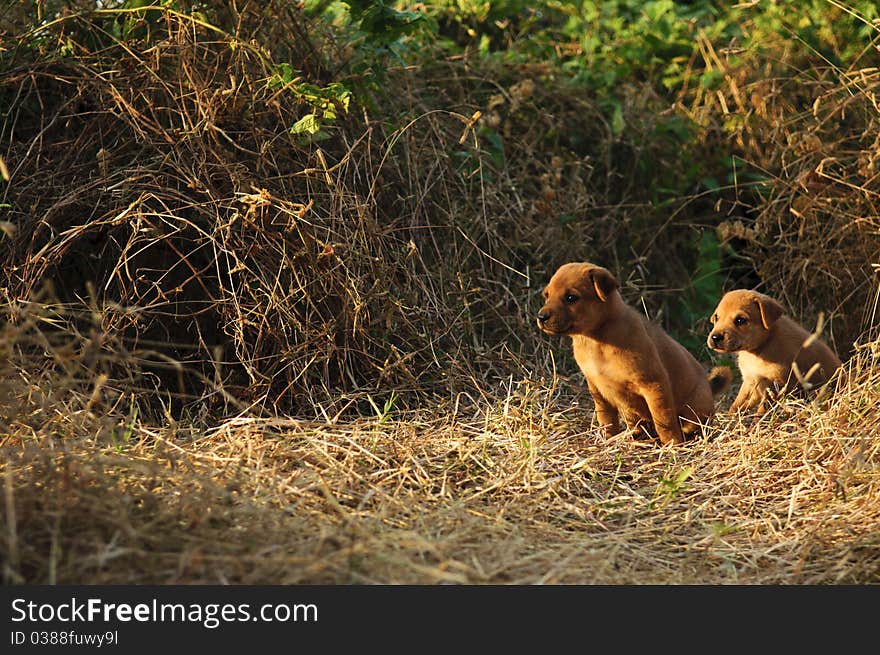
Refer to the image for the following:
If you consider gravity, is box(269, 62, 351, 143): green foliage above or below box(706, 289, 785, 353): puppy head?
above

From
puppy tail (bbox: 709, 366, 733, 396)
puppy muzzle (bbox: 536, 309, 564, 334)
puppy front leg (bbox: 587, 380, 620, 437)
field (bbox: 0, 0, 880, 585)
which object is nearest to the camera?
field (bbox: 0, 0, 880, 585)

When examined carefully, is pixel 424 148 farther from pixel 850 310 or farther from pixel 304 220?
pixel 850 310

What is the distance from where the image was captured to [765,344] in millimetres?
5207

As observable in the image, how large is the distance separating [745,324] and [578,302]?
104cm

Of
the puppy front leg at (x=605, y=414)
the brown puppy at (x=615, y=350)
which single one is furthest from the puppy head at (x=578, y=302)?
the puppy front leg at (x=605, y=414)

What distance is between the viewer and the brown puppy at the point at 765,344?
201 inches

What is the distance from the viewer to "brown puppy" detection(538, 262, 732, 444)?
4.64 metres

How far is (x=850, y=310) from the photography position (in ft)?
20.7

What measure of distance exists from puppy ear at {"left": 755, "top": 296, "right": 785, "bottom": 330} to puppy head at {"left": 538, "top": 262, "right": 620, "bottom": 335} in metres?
0.92

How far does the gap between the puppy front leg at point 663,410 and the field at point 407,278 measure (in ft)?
0.48

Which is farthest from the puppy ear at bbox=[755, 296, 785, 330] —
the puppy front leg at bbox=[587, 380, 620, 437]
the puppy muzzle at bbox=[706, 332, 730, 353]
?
the puppy front leg at bbox=[587, 380, 620, 437]

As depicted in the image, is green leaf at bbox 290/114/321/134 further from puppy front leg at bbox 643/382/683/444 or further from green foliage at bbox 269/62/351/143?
puppy front leg at bbox 643/382/683/444

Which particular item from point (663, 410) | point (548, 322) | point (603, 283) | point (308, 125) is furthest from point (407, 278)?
point (663, 410)

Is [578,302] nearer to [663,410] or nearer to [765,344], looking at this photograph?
[663,410]
